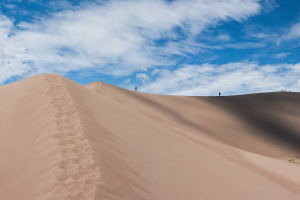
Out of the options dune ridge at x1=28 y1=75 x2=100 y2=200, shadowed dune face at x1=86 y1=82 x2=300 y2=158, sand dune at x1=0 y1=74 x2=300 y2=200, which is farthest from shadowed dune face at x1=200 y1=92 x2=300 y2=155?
dune ridge at x1=28 y1=75 x2=100 y2=200

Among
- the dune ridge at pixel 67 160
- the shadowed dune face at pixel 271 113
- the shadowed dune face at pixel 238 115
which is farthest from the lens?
the shadowed dune face at pixel 271 113

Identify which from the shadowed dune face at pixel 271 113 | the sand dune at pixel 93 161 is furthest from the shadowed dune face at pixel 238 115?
the sand dune at pixel 93 161

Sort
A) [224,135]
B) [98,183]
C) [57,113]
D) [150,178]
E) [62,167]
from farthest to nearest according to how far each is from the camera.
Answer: [224,135] → [57,113] → [150,178] → [62,167] → [98,183]

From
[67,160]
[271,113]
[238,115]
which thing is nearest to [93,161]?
[67,160]

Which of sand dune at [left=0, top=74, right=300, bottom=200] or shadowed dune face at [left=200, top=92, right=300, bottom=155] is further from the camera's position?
shadowed dune face at [left=200, top=92, right=300, bottom=155]

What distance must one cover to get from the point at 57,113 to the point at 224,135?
1756cm

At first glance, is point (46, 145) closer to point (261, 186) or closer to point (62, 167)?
point (62, 167)

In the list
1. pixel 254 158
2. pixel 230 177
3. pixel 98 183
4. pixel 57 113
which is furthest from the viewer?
pixel 254 158

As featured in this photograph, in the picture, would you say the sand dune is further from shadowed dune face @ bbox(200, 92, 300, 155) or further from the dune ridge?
shadowed dune face @ bbox(200, 92, 300, 155)

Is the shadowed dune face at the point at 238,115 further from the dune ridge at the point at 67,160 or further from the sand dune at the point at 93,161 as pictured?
the dune ridge at the point at 67,160

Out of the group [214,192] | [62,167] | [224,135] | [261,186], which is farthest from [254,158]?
[224,135]

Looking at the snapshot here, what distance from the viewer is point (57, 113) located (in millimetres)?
Result: 4867

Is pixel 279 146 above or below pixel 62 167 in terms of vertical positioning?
below

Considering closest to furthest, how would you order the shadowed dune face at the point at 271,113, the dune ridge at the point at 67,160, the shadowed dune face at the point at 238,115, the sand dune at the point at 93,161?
the dune ridge at the point at 67,160 → the sand dune at the point at 93,161 → the shadowed dune face at the point at 238,115 → the shadowed dune face at the point at 271,113
